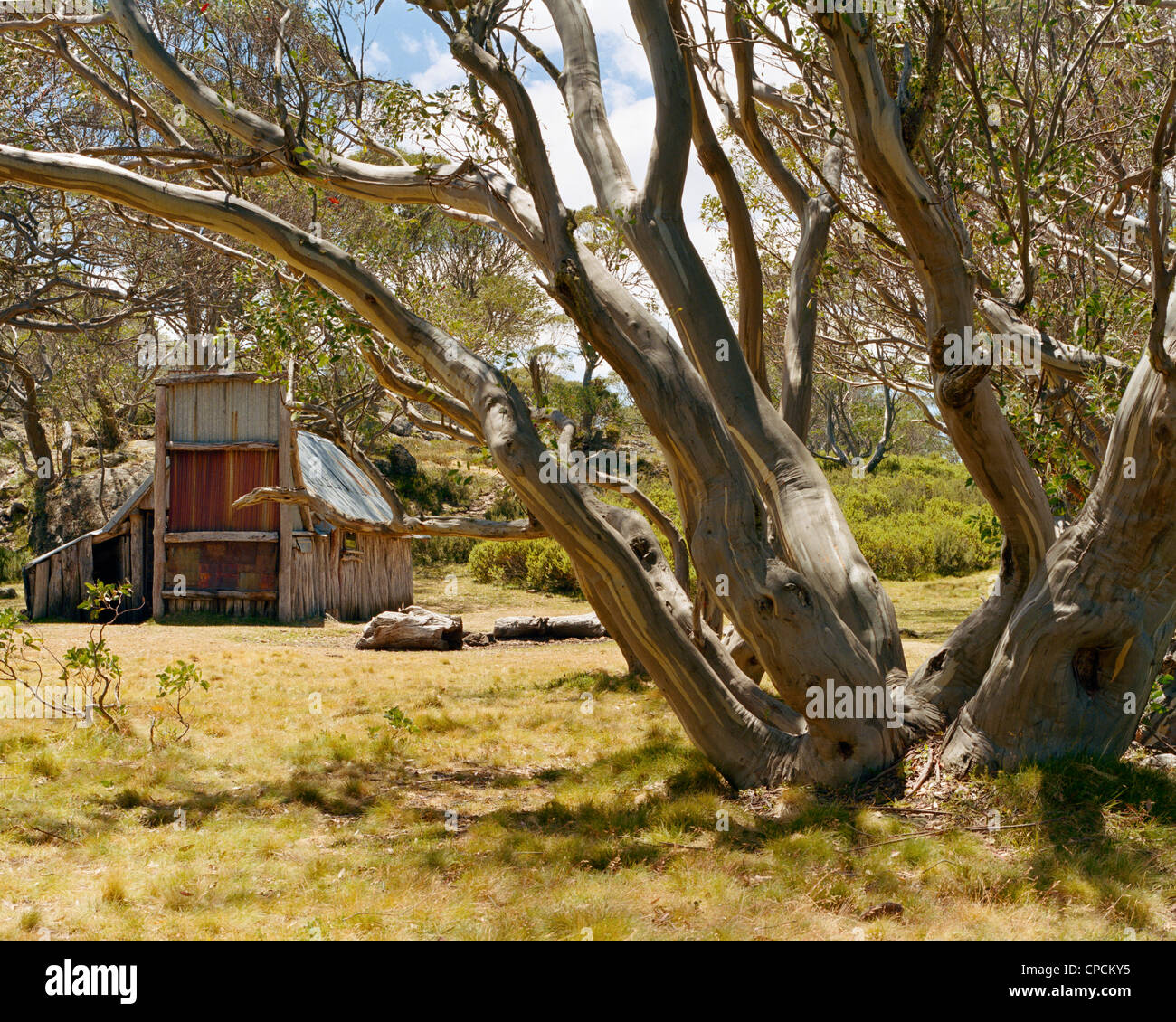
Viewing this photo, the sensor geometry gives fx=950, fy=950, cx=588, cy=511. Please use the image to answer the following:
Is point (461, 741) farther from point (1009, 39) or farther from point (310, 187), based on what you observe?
point (1009, 39)

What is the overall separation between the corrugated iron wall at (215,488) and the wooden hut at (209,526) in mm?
14

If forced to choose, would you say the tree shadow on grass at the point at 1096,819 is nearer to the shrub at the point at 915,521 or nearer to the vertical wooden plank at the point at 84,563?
the shrub at the point at 915,521

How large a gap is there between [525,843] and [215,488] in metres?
11.8

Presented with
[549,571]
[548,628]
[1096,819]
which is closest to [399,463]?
[549,571]

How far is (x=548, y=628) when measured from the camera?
1453cm

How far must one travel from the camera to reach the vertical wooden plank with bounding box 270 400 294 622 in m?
14.7

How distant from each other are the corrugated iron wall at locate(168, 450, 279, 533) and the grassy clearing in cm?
784

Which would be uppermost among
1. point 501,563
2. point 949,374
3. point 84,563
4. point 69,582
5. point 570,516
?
point 949,374

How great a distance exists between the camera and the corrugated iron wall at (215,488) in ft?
49.2

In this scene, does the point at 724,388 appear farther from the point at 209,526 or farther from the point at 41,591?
the point at 41,591

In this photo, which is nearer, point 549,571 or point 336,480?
Result: point 336,480

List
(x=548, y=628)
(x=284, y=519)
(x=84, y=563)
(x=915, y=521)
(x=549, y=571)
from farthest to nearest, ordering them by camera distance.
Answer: (x=915, y=521)
(x=549, y=571)
(x=84, y=563)
(x=284, y=519)
(x=548, y=628)
